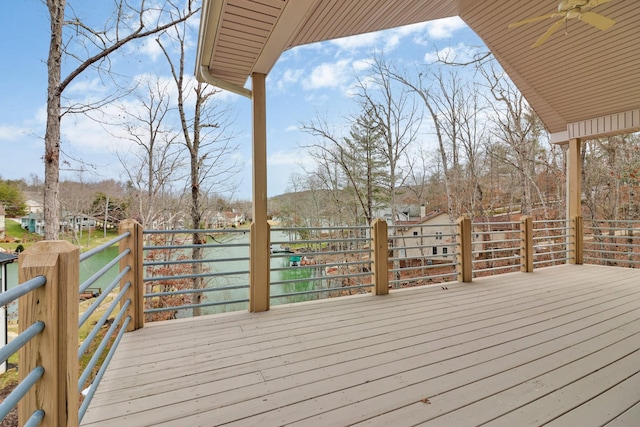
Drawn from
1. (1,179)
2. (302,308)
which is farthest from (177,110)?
(302,308)

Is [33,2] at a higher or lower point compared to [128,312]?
higher

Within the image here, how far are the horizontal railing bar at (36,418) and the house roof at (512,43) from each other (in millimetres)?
2412

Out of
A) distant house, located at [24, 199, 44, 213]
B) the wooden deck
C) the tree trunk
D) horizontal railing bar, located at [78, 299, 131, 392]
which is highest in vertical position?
the tree trunk

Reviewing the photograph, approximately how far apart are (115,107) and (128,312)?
6943mm

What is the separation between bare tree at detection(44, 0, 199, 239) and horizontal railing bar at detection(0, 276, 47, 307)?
5.58 m

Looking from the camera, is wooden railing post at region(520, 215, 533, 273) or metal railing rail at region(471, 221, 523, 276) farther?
wooden railing post at region(520, 215, 533, 273)

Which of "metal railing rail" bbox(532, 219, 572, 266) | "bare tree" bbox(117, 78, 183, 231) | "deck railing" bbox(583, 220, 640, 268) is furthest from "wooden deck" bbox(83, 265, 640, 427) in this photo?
"bare tree" bbox(117, 78, 183, 231)

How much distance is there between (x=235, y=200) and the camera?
400 inches

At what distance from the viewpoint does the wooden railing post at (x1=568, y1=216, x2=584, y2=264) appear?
19.3 ft

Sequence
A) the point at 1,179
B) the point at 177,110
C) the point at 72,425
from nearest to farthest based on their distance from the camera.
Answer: the point at 72,425 → the point at 1,179 → the point at 177,110

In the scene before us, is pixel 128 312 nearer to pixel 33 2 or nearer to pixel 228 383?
pixel 228 383

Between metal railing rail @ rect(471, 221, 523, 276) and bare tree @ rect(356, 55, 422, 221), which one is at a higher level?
bare tree @ rect(356, 55, 422, 221)

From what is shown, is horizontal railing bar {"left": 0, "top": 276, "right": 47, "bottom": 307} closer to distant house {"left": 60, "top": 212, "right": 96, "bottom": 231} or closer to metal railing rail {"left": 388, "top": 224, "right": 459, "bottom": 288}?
metal railing rail {"left": 388, "top": 224, "right": 459, "bottom": 288}

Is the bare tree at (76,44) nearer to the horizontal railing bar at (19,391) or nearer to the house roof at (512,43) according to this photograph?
the house roof at (512,43)
